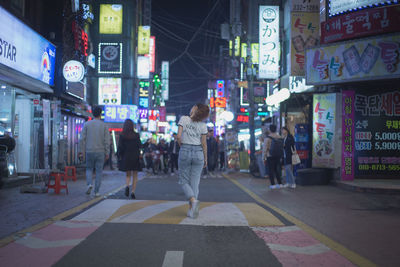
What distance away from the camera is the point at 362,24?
1255 centimetres

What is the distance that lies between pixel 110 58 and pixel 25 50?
2111 cm

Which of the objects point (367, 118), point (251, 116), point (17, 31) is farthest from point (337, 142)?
point (17, 31)

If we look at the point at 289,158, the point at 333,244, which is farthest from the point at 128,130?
the point at 333,244

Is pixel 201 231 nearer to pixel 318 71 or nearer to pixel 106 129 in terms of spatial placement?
pixel 106 129

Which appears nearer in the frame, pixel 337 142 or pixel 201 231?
pixel 201 231

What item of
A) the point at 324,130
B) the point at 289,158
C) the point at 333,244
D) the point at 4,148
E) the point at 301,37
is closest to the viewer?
the point at 333,244

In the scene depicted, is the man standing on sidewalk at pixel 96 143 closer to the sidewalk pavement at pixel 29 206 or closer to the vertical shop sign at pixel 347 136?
the sidewalk pavement at pixel 29 206

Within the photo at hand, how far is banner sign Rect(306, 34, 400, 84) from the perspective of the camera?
1188 cm

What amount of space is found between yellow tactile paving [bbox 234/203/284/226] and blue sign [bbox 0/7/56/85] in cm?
793

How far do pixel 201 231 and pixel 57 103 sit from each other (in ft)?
25.7

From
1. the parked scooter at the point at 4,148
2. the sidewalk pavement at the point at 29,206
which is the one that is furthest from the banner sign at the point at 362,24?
the parked scooter at the point at 4,148

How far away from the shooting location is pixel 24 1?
1343 centimetres

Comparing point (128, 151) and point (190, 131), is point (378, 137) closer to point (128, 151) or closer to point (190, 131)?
point (128, 151)

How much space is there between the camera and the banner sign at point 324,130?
44.1 ft
